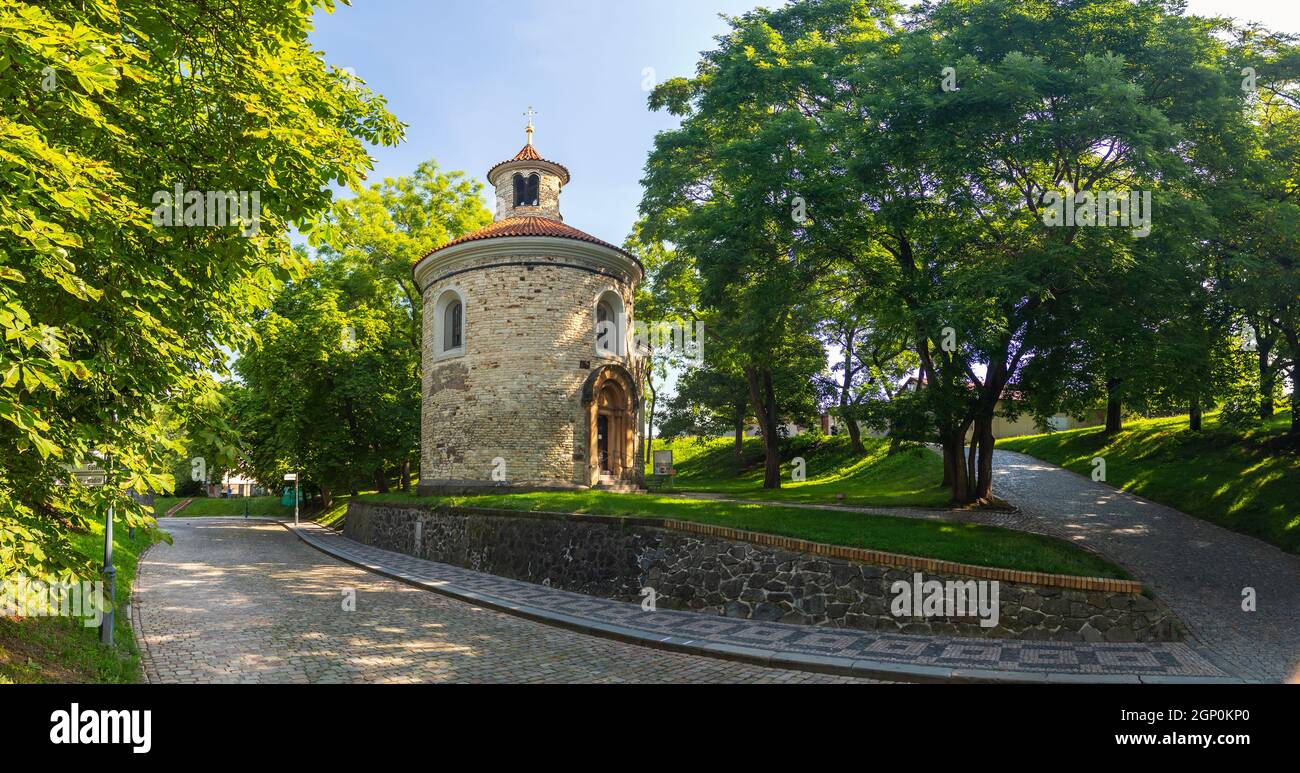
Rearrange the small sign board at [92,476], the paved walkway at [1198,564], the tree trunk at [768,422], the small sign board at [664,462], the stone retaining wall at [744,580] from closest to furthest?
1. the small sign board at [92,476]
2. the paved walkway at [1198,564]
3. the stone retaining wall at [744,580]
4. the tree trunk at [768,422]
5. the small sign board at [664,462]

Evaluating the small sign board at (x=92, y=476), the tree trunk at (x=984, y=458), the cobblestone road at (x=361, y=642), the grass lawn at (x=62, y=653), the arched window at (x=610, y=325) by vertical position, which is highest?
the arched window at (x=610, y=325)

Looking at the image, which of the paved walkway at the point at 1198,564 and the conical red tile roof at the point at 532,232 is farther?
the conical red tile roof at the point at 532,232

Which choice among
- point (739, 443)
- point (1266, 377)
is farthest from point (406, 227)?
point (1266, 377)

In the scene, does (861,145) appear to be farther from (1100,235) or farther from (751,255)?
(1100,235)

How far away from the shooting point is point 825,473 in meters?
34.7

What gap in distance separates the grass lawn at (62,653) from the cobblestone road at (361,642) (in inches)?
13.1

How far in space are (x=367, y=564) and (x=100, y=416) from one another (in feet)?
41.1

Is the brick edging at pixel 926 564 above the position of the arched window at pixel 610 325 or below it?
below

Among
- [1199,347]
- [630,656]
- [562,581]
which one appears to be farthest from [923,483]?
[630,656]

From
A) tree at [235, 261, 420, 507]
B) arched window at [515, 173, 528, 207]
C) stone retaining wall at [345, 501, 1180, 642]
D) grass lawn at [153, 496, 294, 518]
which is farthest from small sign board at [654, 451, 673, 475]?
grass lawn at [153, 496, 294, 518]

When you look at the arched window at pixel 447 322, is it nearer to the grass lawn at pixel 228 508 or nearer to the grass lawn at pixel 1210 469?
the grass lawn at pixel 1210 469

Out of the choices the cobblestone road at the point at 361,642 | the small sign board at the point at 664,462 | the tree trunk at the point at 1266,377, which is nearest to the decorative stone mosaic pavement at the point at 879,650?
the cobblestone road at the point at 361,642

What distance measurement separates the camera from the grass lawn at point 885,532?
33.5ft
